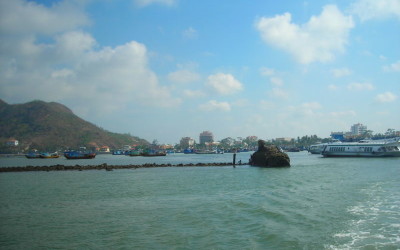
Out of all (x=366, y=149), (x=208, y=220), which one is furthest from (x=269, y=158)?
(x=208, y=220)

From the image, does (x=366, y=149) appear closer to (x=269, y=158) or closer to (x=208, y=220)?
(x=269, y=158)

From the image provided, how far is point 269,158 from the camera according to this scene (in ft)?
195

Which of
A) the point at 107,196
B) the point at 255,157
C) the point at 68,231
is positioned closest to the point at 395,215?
the point at 68,231

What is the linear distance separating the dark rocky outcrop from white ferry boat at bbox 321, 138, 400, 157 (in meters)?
32.5

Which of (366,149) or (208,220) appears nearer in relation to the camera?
(208,220)

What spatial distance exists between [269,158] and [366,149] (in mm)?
36733

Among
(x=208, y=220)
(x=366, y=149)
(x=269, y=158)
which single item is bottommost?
(x=208, y=220)

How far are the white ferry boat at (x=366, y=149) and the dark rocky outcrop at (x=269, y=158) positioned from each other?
3251 centimetres

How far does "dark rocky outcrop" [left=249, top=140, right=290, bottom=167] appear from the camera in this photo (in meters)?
58.2

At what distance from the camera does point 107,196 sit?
27172mm

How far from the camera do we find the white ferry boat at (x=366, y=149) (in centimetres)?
7702

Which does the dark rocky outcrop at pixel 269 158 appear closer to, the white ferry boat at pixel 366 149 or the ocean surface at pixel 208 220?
the ocean surface at pixel 208 220

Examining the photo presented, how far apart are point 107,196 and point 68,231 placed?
11.5 metres

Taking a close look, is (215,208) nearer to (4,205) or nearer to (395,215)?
(395,215)
